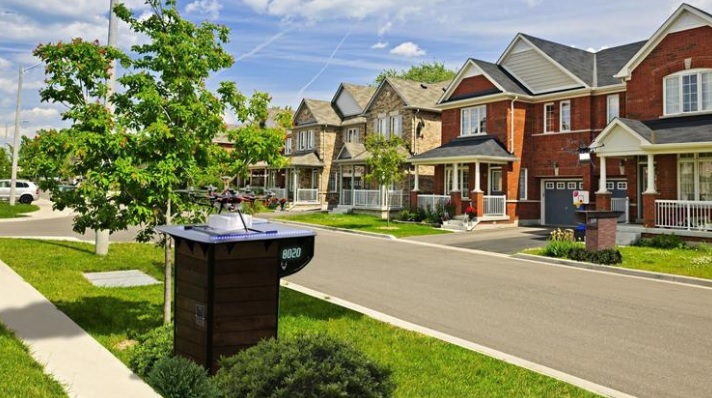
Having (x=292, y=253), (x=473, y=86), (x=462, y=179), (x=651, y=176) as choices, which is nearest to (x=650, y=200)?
(x=651, y=176)

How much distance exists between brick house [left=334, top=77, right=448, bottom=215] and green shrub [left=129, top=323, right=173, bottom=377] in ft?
90.0

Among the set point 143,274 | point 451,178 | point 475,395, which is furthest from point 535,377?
point 451,178

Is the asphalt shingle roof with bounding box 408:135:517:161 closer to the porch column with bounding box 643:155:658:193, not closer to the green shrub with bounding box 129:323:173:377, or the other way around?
the porch column with bounding box 643:155:658:193

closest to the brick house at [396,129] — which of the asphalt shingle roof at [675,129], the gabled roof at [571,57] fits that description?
the gabled roof at [571,57]

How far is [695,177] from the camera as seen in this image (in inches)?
828

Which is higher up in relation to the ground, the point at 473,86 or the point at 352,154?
the point at 473,86

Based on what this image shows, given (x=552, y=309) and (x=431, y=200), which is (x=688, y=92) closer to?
(x=431, y=200)

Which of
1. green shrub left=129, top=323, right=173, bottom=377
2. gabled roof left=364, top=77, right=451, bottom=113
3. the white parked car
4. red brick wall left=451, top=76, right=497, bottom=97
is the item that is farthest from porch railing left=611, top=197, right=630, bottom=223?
the white parked car

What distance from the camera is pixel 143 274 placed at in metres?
12.2

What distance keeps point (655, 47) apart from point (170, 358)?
23.8m

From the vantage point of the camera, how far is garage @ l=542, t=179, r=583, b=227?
27.8 m

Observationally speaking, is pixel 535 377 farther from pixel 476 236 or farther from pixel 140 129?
pixel 476 236

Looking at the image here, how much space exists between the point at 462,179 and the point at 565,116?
6.38 metres

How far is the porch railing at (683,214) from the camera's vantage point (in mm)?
19109
